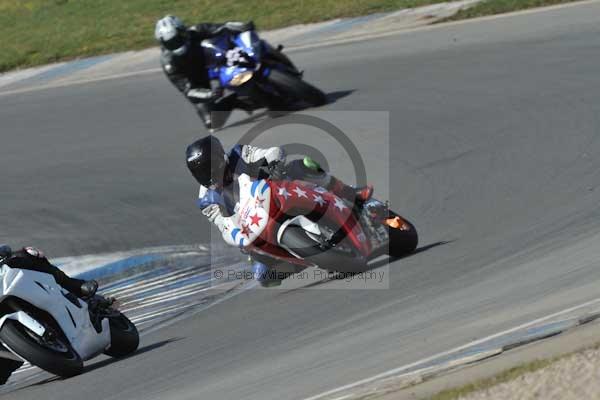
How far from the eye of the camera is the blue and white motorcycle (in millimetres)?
15023

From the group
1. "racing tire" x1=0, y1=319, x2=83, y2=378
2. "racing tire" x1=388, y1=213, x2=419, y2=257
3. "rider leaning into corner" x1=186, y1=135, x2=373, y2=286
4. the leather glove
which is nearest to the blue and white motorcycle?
"rider leaning into corner" x1=186, y1=135, x2=373, y2=286

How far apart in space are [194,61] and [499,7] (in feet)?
20.3

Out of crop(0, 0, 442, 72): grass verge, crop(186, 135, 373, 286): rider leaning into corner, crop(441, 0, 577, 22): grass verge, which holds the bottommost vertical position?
crop(0, 0, 442, 72): grass verge

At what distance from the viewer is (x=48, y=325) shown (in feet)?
24.4

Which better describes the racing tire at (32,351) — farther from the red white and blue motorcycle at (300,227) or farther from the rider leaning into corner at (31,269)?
the red white and blue motorcycle at (300,227)

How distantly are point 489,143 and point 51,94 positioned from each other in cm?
887

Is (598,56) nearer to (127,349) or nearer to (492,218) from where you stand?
(492,218)

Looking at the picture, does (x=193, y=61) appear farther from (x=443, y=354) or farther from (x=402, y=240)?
(x=443, y=354)

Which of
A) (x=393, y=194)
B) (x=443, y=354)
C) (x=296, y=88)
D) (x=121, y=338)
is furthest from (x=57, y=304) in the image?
(x=296, y=88)

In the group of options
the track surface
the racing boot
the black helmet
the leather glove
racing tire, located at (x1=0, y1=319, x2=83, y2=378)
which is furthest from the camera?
the leather glove

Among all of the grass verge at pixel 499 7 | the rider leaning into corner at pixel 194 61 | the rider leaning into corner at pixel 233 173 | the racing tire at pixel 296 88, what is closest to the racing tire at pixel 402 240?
the rider leaning into corner at pixel 233 173

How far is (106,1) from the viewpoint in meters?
25.8

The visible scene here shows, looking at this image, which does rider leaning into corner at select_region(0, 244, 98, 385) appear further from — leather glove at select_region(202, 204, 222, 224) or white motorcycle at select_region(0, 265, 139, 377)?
leather glove at select_region(202, 204, 222, 224)

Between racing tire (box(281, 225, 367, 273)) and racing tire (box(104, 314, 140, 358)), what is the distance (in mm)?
1265
